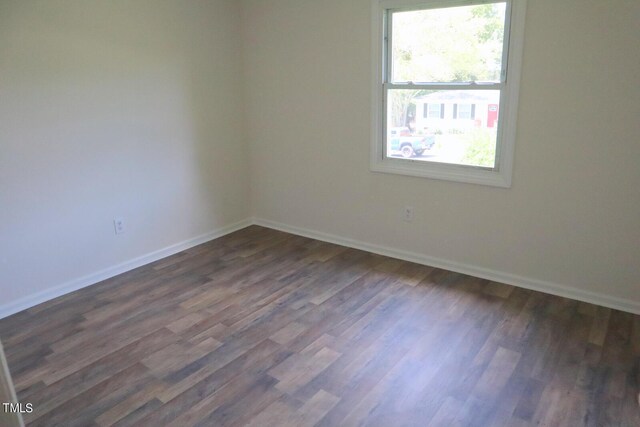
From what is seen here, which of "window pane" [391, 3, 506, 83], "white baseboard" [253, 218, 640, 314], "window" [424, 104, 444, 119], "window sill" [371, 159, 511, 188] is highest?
"window pane" [391, 3, 506, 83]

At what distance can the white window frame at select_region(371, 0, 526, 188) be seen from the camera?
2916 millimetres

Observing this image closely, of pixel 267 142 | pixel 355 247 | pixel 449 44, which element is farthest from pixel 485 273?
pixel 267 142

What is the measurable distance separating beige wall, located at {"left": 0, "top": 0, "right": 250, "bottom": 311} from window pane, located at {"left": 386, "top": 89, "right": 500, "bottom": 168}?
1623mm

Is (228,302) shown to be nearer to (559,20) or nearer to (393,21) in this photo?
(393,21)

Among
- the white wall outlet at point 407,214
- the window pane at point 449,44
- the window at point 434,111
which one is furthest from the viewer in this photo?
the white wall outlet at point 407,214

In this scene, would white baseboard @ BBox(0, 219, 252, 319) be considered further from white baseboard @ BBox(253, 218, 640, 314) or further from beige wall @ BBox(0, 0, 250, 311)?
white baseboard @ BBox(253, 218, 640, 314)

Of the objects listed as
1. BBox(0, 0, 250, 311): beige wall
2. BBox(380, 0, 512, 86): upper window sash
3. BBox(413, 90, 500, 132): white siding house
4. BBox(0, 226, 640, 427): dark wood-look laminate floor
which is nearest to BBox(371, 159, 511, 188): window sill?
BBox(413, 90, 500, 132): white siding house

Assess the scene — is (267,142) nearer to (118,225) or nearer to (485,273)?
(118,225)

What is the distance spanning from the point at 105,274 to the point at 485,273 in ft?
9.36

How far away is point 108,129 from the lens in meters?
3.36

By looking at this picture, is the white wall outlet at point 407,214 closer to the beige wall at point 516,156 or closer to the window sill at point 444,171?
the beige wall at point 516,156

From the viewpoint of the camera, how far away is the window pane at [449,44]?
302 cm

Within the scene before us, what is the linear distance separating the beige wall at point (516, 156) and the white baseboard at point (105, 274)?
612 millimetres

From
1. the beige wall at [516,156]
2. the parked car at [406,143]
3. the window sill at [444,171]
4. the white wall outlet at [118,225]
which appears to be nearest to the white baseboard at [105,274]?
the white wall outlet at [118,225]
